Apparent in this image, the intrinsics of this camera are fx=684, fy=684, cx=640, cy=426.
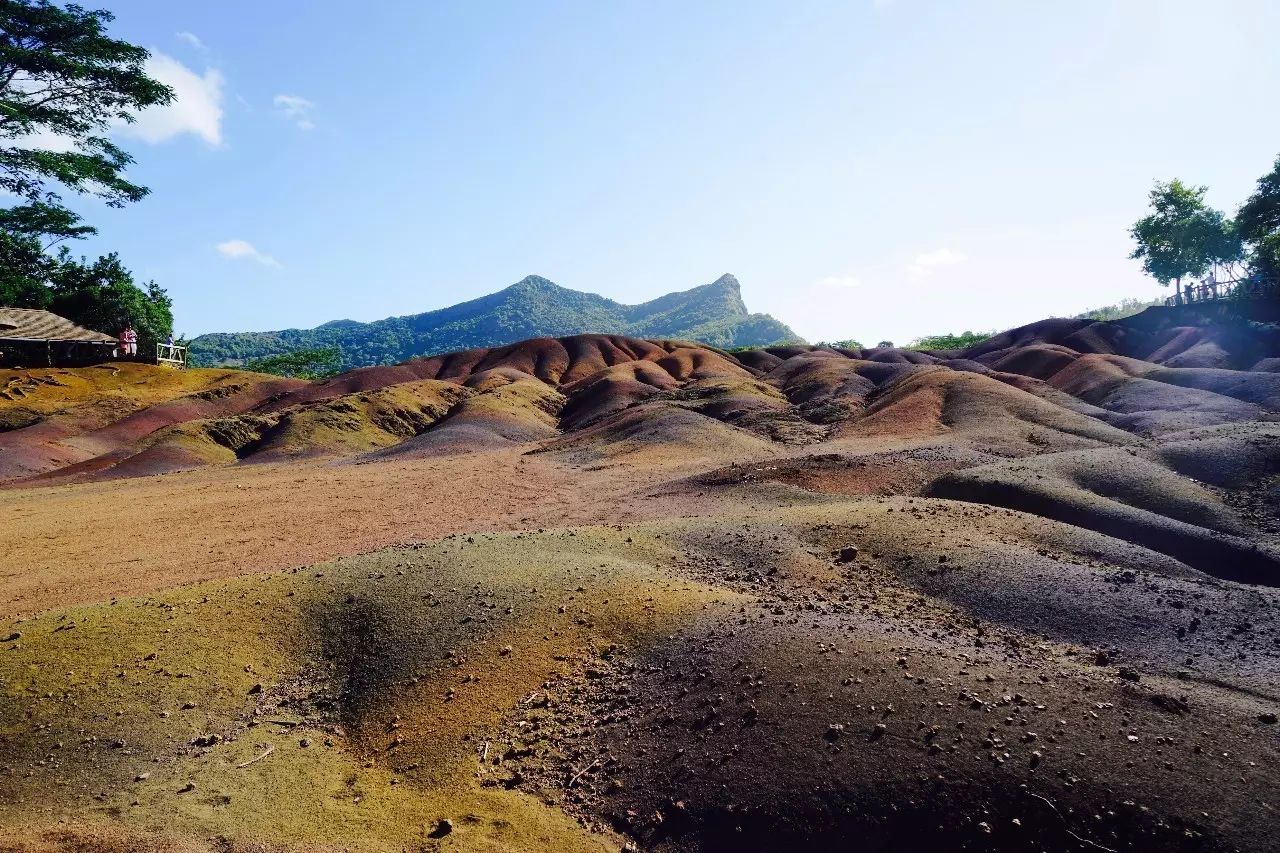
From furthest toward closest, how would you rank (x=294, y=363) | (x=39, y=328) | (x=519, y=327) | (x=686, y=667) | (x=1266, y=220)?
(x=519, y=327), (x=294, y=363), (x=1266, y=220), (x=39, y=328), (x=686, y=667)

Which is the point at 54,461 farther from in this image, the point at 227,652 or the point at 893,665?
the point at 893,665

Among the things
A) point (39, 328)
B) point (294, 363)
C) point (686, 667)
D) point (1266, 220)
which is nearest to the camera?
point (686, 667)

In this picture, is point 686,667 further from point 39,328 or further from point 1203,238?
point 1203,238

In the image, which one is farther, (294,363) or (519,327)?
(519,327)

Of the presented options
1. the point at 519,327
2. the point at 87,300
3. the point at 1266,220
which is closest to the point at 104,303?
the point at 87,300

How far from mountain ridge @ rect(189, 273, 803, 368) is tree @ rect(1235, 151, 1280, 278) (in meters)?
88.4

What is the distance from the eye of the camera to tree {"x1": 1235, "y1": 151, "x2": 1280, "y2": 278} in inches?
1599

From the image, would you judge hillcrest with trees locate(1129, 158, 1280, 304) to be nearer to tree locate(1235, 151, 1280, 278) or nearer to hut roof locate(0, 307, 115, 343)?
tree locate(1235, 151, 1280, 278)

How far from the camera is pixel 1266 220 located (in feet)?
Answer: 135

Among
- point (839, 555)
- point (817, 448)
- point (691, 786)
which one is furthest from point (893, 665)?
point (817, 448)

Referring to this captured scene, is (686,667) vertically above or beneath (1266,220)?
beneath

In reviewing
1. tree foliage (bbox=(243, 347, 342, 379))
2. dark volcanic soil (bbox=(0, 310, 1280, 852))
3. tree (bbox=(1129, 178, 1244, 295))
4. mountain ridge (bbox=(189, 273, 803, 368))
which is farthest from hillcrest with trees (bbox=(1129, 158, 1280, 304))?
mountain ridge (bbox=(189, 273, 803, 368))

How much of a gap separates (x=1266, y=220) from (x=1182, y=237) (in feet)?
27.5

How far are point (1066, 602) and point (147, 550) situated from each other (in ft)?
44.9
